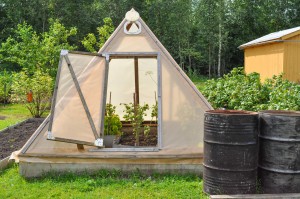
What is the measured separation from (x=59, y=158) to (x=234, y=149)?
272 cm

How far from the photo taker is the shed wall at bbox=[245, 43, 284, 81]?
59.3 feet

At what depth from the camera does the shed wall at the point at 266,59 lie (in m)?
18.1

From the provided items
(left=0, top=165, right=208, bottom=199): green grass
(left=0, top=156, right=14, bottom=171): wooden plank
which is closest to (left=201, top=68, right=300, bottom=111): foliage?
(left=0, top=165, right=208, bottom=199): green grass

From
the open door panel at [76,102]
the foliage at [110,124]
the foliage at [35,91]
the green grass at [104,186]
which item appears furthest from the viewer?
the foliage at [35,91]

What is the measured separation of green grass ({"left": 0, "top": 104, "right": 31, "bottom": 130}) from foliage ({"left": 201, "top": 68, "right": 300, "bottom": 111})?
20.8 feet

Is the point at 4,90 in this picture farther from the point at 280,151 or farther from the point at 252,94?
the point at 280,151

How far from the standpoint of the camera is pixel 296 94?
25.9 ft

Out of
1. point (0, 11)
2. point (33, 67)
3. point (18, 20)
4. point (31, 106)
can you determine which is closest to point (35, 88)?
point (31, 106)

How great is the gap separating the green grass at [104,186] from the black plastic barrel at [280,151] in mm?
923

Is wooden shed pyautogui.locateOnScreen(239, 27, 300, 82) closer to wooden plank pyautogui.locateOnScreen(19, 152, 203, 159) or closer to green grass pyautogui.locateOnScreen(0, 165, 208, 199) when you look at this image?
wooden plank pyautogui.locateOnScreen(19, 152, 203, 159)

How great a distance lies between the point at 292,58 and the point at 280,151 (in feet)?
46.0

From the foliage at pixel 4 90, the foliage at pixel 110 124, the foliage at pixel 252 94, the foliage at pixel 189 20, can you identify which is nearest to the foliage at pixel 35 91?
the foliage at pixel 4 90

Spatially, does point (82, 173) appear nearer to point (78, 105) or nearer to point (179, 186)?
point (78, 105)

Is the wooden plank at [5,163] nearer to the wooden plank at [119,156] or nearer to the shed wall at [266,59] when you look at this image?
the wooden plank at [119,156]
